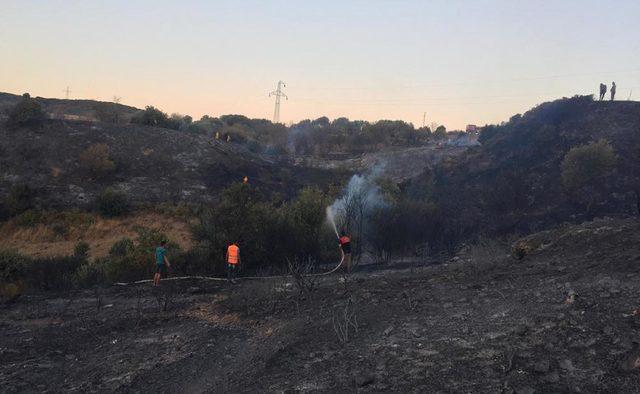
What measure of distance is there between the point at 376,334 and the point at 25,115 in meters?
35.5

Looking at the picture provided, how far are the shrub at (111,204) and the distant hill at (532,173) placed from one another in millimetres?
17111

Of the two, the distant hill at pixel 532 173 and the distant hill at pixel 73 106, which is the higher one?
the distant hill at pixel 73 106

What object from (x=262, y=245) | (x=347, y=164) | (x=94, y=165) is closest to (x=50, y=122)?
(x=94, y=165)

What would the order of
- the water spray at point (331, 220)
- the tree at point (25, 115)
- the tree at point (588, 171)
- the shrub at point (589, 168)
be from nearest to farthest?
the water spray at point (331, 220), the tree at point (588, 171), the shrub at point (589, 168), the tree at point (25, 115)

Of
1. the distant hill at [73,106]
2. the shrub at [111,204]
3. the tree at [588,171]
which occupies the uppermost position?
the distant hill at [73,106]

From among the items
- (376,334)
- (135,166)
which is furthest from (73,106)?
(376,334)

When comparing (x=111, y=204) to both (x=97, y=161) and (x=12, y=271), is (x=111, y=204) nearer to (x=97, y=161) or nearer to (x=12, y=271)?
(x=97, y=161)

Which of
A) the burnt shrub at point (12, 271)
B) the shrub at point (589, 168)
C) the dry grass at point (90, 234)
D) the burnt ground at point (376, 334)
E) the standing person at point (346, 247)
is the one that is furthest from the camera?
the shrub at point (589, 168)

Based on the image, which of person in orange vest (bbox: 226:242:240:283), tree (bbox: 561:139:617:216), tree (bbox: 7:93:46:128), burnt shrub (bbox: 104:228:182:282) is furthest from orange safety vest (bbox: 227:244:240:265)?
tree (bbox: 7:93:46:128)

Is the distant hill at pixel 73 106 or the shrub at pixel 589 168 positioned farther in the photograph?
the distant hill at pixel 73 106

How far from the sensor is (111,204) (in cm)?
2783

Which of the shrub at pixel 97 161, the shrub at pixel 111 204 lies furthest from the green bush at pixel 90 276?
the shrub at pixel 97 161

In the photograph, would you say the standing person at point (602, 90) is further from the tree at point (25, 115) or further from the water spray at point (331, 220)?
the tree at point (25, 115)

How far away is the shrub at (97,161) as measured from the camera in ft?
104
